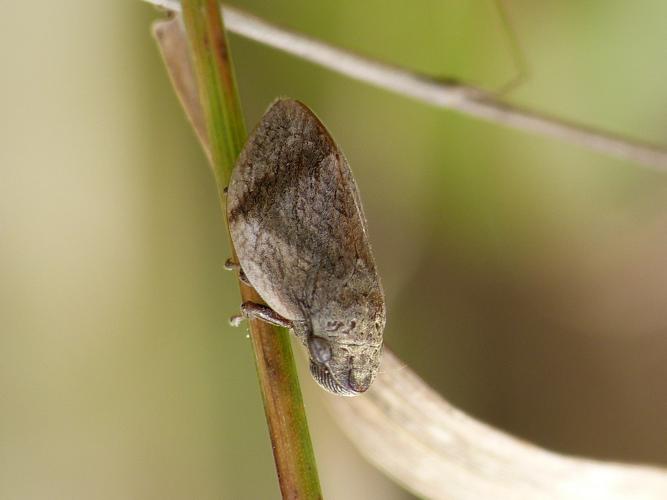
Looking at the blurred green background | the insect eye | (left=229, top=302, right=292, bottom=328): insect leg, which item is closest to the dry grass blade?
the insect eye

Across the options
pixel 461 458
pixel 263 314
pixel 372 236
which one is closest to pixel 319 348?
pixel 263 314

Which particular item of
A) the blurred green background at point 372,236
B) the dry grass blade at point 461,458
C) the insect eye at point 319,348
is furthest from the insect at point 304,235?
the blurred green background at point 372,236

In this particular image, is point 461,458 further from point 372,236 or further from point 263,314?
point 372,236

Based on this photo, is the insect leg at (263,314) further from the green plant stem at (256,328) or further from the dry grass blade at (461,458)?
the dry grass blade at (461,458)

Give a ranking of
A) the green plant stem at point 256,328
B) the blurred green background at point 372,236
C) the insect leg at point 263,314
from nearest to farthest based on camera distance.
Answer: the green plant stem at point 256,328
the insect leg at point 263,314
the blurred green background at point 372,236

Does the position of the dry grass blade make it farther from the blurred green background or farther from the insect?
the blurred green background

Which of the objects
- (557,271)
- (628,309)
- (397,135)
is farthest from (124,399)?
(628,309)
